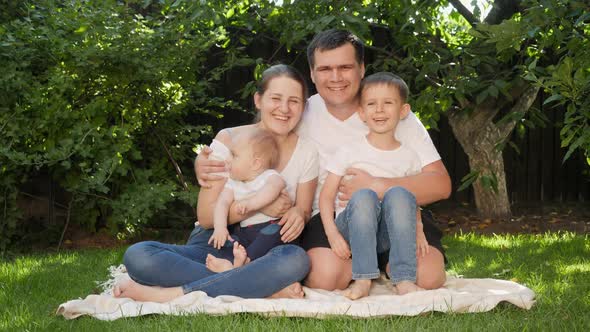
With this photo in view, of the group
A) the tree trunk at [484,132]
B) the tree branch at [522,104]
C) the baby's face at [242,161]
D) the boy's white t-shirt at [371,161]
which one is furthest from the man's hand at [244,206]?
the tree branch at [522,104]

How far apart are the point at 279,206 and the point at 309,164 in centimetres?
23

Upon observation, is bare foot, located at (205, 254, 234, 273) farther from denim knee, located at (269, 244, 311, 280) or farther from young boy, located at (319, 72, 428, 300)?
young boy, located at (319, 72, 428, 300)

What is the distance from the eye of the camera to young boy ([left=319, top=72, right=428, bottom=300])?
2.84m

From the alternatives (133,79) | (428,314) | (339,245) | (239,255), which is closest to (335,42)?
(339,245)

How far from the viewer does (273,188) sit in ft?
9.75

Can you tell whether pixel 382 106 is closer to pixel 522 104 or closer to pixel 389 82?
pixel 389 82

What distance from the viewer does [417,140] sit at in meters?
3.12

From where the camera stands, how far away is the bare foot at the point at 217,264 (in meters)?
2.90

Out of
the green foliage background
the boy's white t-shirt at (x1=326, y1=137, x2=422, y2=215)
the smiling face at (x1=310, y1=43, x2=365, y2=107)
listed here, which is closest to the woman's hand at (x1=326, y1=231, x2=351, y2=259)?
the boy's white t-shirt at (x1=326, y1=137, x2=422, y2=215)

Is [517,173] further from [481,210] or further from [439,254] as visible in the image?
[439,254]

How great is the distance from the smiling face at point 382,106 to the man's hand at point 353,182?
0.19m

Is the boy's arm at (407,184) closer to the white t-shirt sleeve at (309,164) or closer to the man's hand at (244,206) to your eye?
the white t-shirt sleeve at (309,164)

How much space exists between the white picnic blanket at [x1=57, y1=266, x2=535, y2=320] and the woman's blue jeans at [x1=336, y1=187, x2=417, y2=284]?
0.11 metres

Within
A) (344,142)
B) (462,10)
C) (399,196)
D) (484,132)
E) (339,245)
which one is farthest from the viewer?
(484,132)
